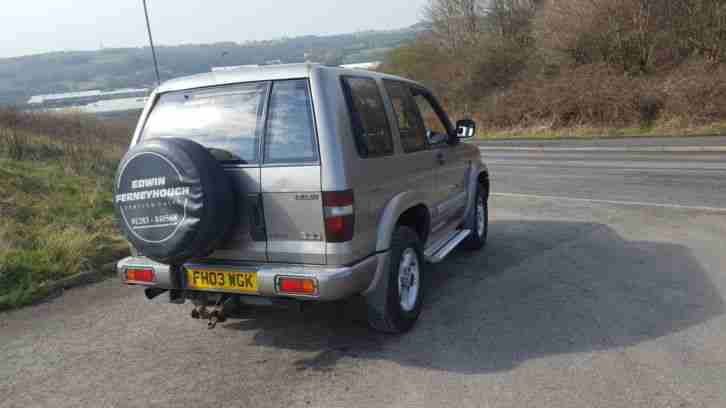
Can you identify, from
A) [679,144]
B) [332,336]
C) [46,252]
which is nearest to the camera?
[332,336]

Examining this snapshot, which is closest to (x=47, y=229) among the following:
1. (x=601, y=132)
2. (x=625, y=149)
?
(x=625, y=149)

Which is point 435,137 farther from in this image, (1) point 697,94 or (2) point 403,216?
(1) point 697,94

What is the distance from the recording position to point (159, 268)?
3.81 m

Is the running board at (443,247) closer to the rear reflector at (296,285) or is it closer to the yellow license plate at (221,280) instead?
the rear reflector at (296,285)

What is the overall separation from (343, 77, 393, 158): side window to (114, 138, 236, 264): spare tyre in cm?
94

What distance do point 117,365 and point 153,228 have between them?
1.08 meters

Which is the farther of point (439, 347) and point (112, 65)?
point (112, 65)

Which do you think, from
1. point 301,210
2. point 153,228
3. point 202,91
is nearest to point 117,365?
point 153,228

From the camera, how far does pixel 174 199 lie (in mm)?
3498

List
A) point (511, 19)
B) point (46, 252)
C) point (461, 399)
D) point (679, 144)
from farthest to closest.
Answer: point (511, 19)
point (679, 144)
point (46, 252)
point (461, 399)

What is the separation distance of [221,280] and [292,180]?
0.83 meters

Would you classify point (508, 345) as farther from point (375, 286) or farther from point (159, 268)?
point (159, 268)

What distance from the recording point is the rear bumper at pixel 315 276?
3.43m

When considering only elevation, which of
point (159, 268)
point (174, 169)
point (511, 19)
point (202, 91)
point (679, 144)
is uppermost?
point (511, 19)
